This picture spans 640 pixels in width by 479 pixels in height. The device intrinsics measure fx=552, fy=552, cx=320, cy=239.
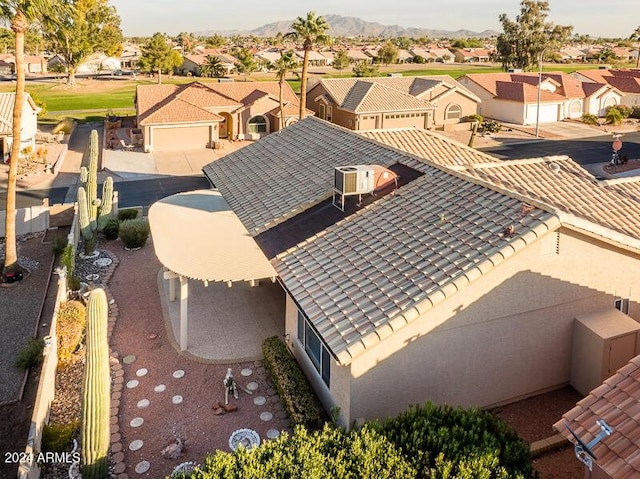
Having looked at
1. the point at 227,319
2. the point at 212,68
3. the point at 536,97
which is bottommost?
the point at 227,319

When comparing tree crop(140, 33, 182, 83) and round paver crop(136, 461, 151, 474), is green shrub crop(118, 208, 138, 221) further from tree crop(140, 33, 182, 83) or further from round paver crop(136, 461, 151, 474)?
tree crop(140, 33, 182, 83)

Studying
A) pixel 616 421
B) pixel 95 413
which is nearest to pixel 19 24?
pixel 95 413

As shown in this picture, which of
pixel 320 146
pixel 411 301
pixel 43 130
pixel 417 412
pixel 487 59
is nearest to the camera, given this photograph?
pixel 417 412

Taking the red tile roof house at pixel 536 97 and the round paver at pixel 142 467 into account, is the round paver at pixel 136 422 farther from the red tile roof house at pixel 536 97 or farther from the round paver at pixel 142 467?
the red tile roof house at pixel 536 97

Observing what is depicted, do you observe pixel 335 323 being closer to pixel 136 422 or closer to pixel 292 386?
pixel 292 386

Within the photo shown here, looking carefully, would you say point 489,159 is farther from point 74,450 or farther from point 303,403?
point 74,450

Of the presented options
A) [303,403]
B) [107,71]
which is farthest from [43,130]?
[107,71]
